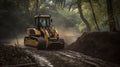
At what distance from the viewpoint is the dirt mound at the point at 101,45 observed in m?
14.6

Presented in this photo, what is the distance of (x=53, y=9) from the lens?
50.0 m

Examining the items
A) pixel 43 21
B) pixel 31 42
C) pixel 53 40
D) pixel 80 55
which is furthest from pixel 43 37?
pixel 80 55

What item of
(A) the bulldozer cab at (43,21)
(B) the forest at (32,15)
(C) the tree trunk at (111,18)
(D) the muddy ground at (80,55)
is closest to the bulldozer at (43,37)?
(A) the bulldozer cab at (43,21)

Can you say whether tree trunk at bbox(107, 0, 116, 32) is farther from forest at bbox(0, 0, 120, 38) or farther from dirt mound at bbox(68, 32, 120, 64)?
forest at bbox(0, 0, 120, 38)

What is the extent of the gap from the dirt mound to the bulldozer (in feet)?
6.24

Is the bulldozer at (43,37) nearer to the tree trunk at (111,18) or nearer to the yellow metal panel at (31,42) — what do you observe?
the yellow metal panel at (31,42)

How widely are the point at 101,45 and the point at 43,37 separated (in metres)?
6.09

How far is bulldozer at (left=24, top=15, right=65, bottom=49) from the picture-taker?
19.3 meters

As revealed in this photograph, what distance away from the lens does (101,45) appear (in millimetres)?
16828

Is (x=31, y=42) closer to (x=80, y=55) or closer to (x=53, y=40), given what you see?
(x=53, y=40)

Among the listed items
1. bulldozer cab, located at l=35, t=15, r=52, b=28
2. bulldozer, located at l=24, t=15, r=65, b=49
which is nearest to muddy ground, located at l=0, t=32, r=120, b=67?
bulldozer, located at l=24, t=15, r=65, b=49

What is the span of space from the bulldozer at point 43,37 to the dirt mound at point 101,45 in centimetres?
190

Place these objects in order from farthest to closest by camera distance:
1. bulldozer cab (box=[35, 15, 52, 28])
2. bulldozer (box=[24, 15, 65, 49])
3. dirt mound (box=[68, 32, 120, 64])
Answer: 1. bulldozer cab (box=[35, 15, 52, 28])
2. bulldozer (box=[24, 15, 65, 49])
3. dirt mound (box=[68, 32, 120, 64])

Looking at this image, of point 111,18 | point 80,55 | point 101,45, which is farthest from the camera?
point 111,18
